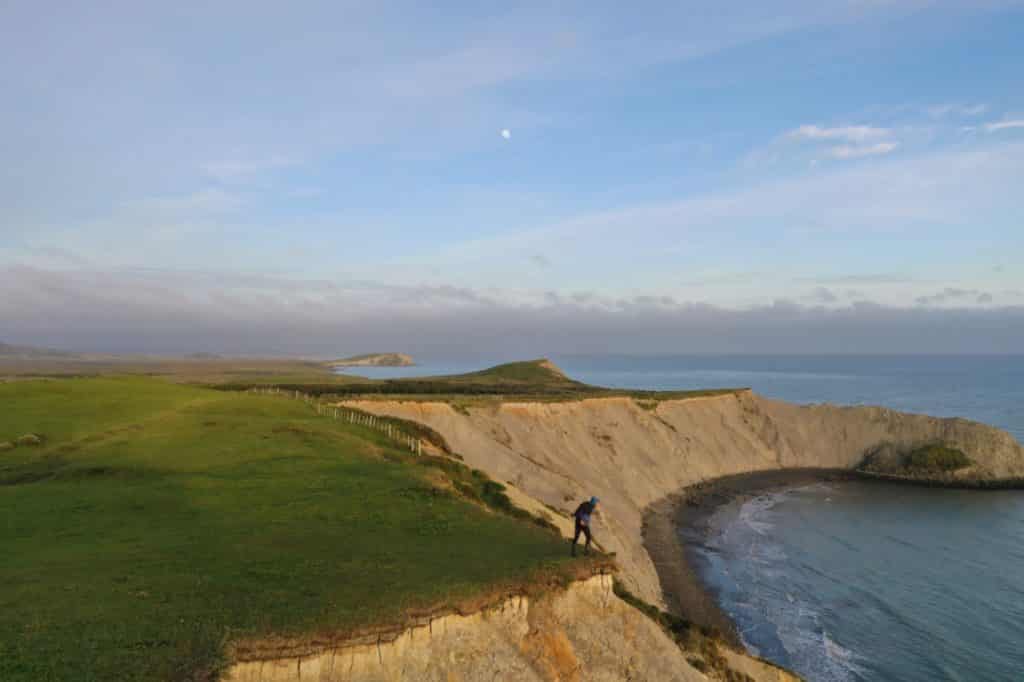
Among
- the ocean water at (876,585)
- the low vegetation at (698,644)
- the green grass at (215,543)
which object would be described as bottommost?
the ocean water at (876,585)

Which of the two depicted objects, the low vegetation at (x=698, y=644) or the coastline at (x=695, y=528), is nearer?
the low vegetation at (x=698, y=644)

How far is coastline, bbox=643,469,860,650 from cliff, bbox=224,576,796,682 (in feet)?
24.5

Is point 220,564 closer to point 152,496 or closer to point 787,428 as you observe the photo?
point 152,496

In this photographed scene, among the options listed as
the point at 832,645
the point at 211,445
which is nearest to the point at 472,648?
the point at 211,445

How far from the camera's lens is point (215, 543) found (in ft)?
56.5

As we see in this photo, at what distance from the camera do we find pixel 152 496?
2159 cm

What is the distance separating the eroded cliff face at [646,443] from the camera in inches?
1890

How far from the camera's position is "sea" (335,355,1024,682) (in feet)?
96.6

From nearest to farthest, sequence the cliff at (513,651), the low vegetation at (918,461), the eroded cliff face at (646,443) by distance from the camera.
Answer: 1. the cliff at (513,651)
2. the eroded cliff face at (646,443)
3. the low vegetation at (918,461)

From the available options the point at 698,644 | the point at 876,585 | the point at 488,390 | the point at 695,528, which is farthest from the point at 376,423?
the point at 488,390

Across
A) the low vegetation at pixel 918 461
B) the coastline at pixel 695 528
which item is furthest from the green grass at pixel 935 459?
the coastline at pixel 695 528

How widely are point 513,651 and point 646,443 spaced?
56483 mm

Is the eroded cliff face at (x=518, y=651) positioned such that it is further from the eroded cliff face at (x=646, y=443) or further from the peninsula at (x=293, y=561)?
the eroded cliff face at (x=646, y=443)

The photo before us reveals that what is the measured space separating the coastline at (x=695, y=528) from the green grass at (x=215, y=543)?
12607 mm
